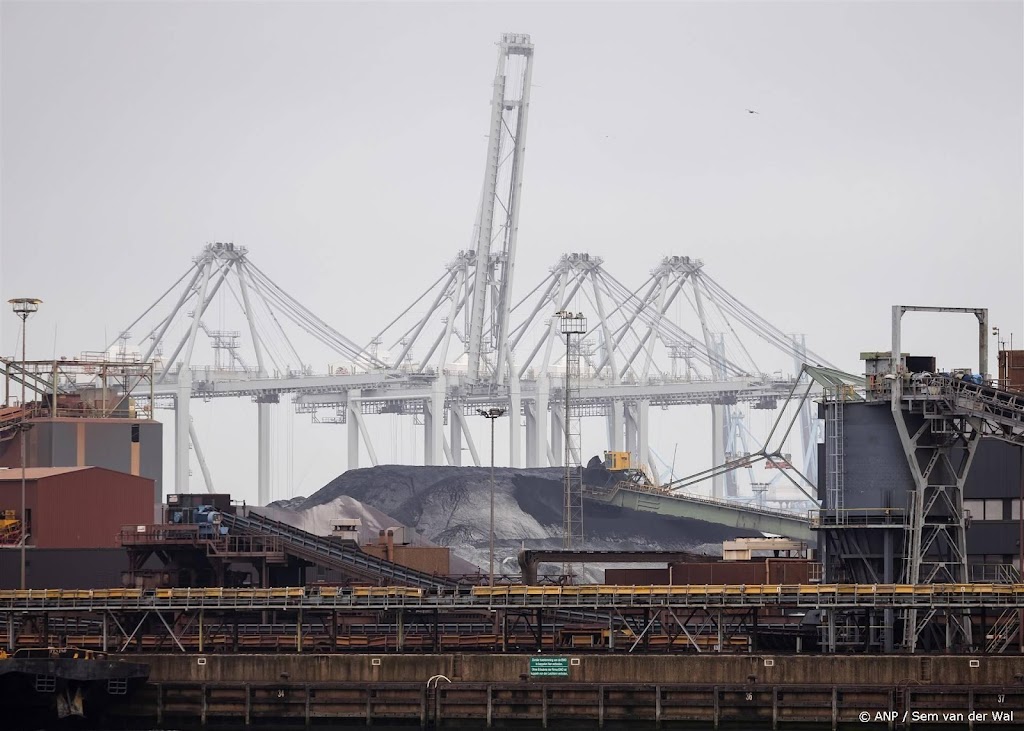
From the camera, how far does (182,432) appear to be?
196625 mm

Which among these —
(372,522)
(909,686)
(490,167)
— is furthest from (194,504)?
(490,167)

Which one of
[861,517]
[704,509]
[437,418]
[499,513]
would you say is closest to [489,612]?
[861,517]

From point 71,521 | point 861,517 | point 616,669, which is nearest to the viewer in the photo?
point 616,669

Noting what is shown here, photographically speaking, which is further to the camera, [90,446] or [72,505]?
[90,446]

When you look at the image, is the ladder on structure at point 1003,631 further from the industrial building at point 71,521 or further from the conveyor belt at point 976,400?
the industrial building at point 71,521

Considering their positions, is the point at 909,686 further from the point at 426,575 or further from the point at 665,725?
the point at 426,575

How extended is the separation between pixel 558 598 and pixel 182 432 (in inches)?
5109

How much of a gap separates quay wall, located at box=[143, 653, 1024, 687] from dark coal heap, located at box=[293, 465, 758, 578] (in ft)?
275

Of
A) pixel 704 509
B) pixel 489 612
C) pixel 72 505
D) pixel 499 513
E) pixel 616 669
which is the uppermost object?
pixel 72 505

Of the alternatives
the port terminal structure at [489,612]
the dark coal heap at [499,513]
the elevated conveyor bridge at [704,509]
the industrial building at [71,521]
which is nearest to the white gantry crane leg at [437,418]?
the dark coal heap at [499,513]

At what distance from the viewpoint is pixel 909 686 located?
6775 cm

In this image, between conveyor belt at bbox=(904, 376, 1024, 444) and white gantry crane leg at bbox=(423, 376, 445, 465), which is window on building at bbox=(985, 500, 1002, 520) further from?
white gantry crane leg at bbox=(423, 376, 445, 465)

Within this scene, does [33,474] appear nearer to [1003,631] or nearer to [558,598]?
[558,598]

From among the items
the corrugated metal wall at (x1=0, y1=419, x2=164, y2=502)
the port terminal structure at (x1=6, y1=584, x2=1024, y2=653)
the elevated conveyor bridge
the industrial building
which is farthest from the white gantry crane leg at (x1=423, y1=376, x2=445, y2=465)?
the port terminal structure at (x1=6, y1=584, x2=1024, y2=653)
